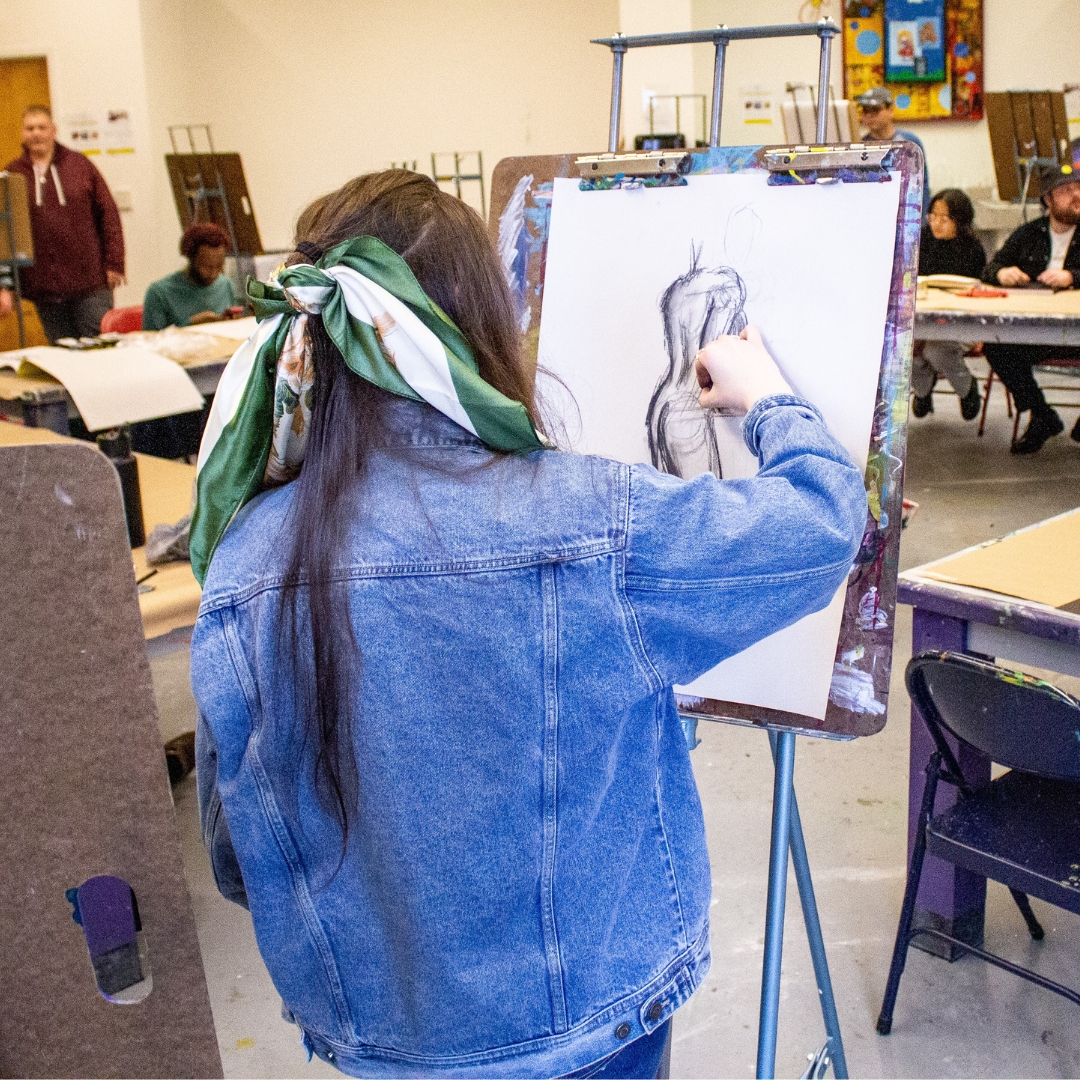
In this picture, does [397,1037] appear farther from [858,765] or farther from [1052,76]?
[1052,76]

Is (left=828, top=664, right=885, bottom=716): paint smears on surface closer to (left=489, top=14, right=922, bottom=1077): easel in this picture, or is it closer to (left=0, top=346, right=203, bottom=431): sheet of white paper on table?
(left=489, top=14, right=922, bottom=1077): easel

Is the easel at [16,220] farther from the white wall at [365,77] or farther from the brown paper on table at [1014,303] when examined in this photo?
the brown paper on table at [1014,303]

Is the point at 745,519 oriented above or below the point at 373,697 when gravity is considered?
above

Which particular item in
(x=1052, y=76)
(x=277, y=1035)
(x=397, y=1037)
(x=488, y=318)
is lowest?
(x=277, y=1035)

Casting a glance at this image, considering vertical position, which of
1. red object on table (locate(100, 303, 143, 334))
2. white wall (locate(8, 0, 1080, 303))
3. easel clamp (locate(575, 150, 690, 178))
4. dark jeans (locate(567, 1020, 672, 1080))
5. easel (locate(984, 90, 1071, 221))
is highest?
white wall (locate(8, 0, 1080, 303))

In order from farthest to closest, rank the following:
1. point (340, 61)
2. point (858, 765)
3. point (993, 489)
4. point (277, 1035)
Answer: point (340, 61)
point (993, 489)
point (858, 765)
point (277, 1035)

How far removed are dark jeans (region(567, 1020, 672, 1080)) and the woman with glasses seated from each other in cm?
502

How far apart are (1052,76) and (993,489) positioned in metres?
4.41

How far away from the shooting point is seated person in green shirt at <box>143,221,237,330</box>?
15.5ft

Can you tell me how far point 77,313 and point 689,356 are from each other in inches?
230

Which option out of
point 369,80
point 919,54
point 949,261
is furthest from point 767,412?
point 369,80

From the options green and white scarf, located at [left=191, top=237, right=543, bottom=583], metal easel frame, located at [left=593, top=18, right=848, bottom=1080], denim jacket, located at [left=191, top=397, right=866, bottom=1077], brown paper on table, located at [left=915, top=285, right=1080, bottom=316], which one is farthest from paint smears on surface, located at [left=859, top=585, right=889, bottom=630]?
brown paper on table, located at [left=915, top=285, right=1080, bottom=316]

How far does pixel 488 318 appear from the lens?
934 millimetres

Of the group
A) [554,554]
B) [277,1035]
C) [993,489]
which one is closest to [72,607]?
[554,554]
